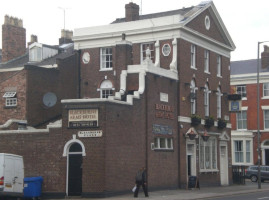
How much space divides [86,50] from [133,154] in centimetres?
1188

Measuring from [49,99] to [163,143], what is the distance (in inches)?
333

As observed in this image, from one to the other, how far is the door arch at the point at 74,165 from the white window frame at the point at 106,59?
11.2m

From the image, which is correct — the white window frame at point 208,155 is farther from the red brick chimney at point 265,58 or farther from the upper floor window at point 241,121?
the red brick chimney at point 265,58

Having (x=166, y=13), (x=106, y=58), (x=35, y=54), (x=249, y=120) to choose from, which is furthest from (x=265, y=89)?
(x=35, y=54)

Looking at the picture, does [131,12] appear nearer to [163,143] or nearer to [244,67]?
[163,143]

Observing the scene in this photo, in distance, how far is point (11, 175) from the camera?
26.0 metres

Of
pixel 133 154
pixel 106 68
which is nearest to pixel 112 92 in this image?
pixel 106 68

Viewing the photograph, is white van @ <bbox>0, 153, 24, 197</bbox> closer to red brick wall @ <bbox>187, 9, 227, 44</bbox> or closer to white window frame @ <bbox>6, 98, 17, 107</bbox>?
white window frame @ <bbox>6, 98, 17, 107</bbox>

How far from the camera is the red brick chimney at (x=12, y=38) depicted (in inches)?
1775

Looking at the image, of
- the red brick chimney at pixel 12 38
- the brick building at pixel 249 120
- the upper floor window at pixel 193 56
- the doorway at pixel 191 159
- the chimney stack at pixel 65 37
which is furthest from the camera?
the brick building at pixel 249 120

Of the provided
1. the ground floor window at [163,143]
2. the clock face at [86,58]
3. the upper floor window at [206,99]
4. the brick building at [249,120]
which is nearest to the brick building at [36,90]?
the clock face at [86,58]

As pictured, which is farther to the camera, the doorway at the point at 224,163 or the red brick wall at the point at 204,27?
the doorway at the point at 224,163

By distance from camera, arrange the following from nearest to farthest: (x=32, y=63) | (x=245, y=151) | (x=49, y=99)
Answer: (x=49, y=99) < (x=32, y=63) < (x=245, y=151)

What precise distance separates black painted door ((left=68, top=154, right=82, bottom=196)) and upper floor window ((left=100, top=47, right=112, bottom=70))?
11.6 meters
